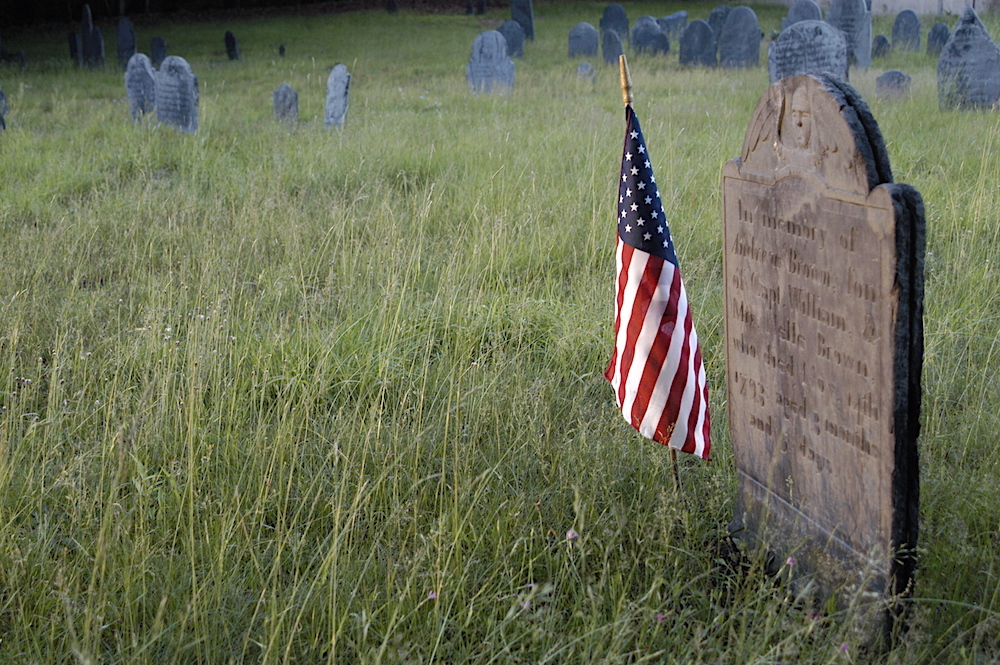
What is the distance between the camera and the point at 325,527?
260 cm

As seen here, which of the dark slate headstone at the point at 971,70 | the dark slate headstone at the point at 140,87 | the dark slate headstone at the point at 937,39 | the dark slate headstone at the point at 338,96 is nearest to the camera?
the dark slate headstone at the point at 971,70

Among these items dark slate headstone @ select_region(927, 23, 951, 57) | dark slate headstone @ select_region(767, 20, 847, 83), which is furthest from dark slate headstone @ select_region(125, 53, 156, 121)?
dark slate headstone @ select_region(927, 23, 951, 57)

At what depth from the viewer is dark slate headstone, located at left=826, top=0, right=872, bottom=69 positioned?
52.0ft

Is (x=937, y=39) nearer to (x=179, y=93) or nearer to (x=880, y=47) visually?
(x=880, y=47)

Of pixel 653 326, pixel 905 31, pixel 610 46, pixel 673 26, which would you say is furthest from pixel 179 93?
pixel 673 26

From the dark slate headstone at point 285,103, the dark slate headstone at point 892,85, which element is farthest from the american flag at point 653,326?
the dark slate headstone at point 892,85

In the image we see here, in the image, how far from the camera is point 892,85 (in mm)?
11078

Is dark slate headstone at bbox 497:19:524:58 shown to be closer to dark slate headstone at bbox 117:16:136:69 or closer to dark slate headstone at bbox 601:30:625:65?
dark slate headstone at bbox 601:30:625:65

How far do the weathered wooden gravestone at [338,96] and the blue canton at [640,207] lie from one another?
7976mm

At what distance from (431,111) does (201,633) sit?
33.6 feet

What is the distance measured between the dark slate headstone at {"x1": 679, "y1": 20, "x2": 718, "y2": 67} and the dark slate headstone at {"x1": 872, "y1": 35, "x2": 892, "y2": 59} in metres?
4.18

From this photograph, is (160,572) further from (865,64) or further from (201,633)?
(865,64)

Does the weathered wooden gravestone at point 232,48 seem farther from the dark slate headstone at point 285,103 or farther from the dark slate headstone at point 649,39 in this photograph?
the dark slate headstone at point 285,103

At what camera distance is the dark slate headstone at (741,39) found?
16.8m
